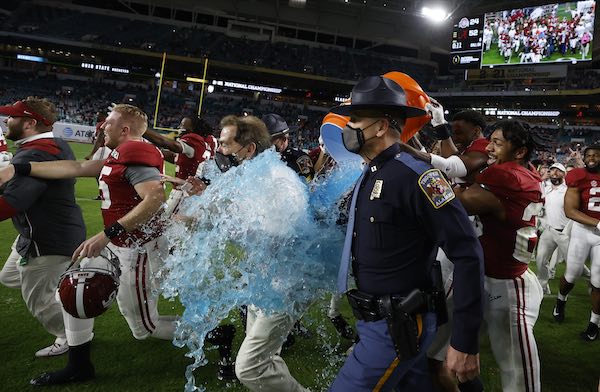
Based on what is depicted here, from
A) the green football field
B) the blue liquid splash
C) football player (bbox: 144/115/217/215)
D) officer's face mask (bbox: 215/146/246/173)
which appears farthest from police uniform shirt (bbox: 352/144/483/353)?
football player (bbox: 144/115/217/215)

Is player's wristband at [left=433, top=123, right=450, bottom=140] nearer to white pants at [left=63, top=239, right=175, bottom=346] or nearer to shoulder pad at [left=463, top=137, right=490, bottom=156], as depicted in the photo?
shoulder pad at [left=463, top=137, right=490, bottom=156]

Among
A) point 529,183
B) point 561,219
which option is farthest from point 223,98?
point 529,183

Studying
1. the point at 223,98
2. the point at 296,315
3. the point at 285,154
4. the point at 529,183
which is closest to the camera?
the point at 296,315

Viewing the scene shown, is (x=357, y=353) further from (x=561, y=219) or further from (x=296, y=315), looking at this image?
(x=561, y=219)

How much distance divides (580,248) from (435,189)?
14.8 ft

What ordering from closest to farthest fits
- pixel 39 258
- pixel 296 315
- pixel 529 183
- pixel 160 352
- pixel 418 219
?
1. pixel 418 219
2. pixel 296 315
3. pixel 529 183
4. pixel 39 258
5. pixel 160 352

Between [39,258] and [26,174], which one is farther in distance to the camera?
[39,258]

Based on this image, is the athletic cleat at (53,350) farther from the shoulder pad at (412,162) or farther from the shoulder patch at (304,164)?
the shoulder pad at (412,162)

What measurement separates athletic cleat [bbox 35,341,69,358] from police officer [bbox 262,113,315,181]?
8.31ft

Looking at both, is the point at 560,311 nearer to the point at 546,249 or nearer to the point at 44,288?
the point at 546,249

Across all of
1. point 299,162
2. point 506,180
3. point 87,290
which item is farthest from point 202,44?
point 506,180

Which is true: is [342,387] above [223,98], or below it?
below

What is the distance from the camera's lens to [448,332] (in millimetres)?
2938

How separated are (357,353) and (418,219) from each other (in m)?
0.69
